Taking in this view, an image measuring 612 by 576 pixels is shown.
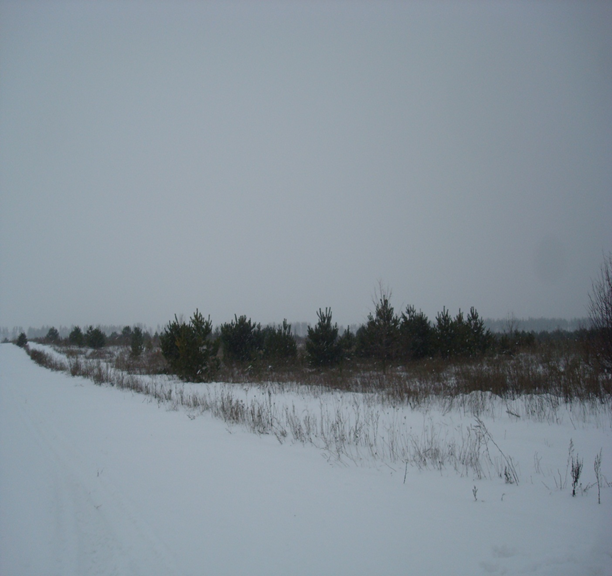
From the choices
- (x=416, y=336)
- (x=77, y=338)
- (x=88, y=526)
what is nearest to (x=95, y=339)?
(x=77, y=338)

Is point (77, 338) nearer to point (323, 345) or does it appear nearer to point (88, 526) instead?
point (323, 345)

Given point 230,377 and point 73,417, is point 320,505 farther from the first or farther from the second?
point 230,377

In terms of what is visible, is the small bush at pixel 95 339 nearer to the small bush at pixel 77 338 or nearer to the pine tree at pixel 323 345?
the small bush at pixel 77 338

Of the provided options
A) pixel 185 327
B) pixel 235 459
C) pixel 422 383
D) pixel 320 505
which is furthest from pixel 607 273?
pixel 185 327

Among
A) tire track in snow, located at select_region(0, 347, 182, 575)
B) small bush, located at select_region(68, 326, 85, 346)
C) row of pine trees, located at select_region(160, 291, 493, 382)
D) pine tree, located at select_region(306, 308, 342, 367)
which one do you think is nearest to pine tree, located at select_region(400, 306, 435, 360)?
row of pine trees, located at select_region(160, 291, 493, 382)

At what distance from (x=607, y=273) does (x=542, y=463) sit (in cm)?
677

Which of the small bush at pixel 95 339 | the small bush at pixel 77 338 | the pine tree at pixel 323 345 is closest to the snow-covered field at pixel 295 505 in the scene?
the pine tree at pixel 323 345

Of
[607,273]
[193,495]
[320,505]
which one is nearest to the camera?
[320,505]

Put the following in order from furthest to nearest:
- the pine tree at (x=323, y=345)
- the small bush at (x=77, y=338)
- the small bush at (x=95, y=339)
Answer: the small bush at (x=77, y=338), the small bush at (x=95, y=339), the pine tree at (x=323, y=345)

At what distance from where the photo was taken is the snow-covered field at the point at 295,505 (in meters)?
2.44

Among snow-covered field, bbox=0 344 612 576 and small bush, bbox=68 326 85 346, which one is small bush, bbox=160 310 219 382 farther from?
small bush, bbox=68 326 85 346

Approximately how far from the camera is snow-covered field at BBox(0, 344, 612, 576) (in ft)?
8.00

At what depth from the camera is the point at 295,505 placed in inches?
128

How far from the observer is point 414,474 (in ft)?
13.3
